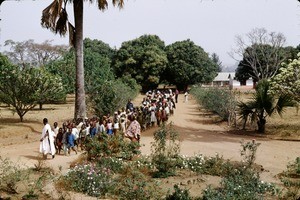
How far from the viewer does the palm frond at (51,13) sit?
1506 centimetres

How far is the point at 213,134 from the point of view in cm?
1700

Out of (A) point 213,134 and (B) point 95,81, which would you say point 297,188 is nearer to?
(A) point 213,134

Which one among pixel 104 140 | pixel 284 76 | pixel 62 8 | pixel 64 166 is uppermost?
pixel 62 8

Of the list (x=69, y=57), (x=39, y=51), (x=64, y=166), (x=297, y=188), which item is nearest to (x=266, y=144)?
(x=297, y=188)

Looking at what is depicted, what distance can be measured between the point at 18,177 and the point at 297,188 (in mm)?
5932

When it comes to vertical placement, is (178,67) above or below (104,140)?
above

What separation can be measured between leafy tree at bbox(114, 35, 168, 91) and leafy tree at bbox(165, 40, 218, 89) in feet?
4.99

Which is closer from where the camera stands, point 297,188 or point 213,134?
point 297,188

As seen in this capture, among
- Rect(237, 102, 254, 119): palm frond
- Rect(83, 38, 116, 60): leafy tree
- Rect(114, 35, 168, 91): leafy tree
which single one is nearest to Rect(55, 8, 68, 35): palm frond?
Rect(237, 102, 254, 119): palm frond

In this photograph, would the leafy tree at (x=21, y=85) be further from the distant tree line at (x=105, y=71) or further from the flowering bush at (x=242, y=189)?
the flowering bush at (x=242, y=189)

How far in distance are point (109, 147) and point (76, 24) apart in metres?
6.83

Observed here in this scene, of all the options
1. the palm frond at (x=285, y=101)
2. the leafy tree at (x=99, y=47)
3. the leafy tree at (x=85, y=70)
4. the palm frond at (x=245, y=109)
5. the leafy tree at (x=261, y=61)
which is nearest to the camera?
the palm frond at (x=285, y=101)

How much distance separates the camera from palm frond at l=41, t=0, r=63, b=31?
15062 mm

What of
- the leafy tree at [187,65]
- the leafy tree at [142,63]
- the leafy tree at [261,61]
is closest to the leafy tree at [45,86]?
the leafy tree at [142,63]
